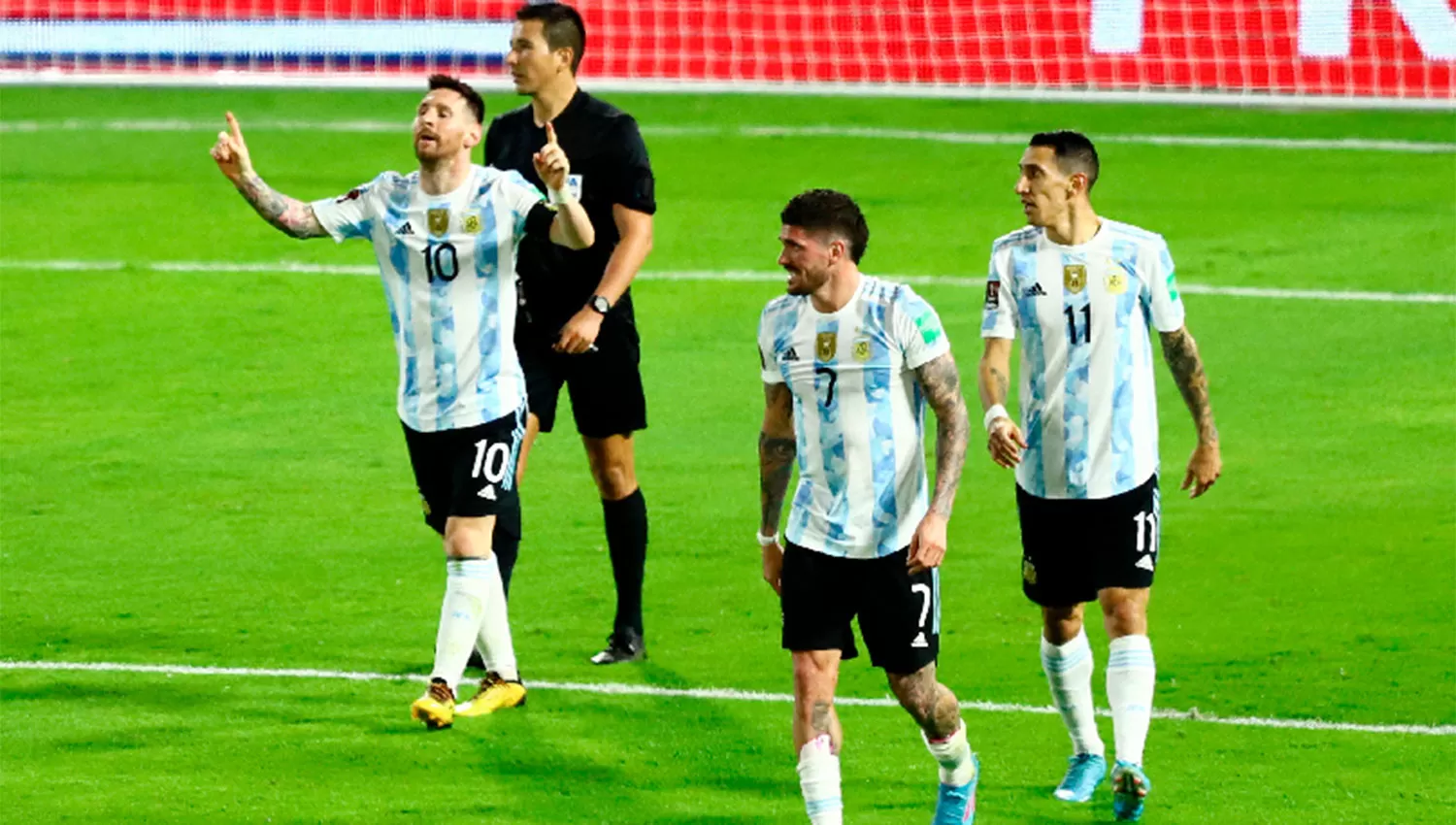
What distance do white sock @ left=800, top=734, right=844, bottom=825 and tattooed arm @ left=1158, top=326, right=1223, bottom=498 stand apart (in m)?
1.71

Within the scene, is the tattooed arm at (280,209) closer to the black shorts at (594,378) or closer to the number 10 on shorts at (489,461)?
the number 10 on shorts at (489,461)

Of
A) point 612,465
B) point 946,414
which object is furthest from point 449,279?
point 946,414

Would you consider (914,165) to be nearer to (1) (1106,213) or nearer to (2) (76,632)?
(1) (1106,213)

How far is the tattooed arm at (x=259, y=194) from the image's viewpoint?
8578 mm

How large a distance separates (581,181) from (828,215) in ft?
8.66

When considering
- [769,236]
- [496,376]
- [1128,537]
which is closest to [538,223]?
[496,376]

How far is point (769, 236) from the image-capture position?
18.2 meters

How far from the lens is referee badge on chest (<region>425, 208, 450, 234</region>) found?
28.8 ft

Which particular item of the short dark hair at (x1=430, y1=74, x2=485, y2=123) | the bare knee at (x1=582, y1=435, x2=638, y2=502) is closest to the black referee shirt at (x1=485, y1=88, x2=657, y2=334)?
the bare knee at (x1=582, y1=435, x2=638, y2=502)

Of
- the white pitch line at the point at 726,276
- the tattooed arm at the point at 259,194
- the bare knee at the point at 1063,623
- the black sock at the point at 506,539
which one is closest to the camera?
the bare knee at the point at 1063,623

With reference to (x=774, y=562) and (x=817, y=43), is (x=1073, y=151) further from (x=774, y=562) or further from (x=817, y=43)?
(x=817, y=43)

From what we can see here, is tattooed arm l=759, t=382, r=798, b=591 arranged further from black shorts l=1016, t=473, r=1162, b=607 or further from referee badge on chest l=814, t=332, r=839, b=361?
black shorts l=1016, t=473, r=1162, b=607

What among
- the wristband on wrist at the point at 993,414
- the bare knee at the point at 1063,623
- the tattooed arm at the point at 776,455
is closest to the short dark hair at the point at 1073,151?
the wristband on wrist at the point at 993,414

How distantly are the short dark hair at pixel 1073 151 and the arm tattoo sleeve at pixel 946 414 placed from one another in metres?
1.00
